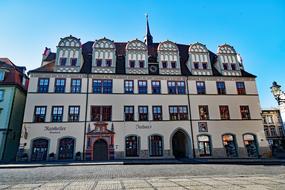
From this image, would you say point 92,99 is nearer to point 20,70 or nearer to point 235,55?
point 20,70

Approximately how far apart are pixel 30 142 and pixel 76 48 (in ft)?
44.7

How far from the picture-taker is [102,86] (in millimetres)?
23359

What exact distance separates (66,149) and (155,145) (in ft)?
36.7

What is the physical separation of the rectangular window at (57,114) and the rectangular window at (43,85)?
272 cm

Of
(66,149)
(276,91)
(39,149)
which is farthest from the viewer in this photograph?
(66,149)

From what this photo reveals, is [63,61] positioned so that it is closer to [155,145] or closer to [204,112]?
[155,145]

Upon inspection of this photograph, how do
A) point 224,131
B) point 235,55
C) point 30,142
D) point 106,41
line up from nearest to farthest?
1. point 30,142
2. point 224,131
3. point 106,41
4. point 235,55

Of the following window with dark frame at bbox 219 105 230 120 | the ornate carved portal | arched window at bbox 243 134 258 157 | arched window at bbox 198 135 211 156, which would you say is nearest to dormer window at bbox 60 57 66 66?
the ornate carved portal

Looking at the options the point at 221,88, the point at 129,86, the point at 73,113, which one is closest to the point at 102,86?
the point at 129,86

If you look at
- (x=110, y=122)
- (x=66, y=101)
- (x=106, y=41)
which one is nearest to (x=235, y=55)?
(x=106, y=41)

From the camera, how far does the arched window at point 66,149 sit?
20688 mm

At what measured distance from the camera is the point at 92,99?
74.3ft

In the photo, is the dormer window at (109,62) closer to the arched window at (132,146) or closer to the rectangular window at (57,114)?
the rectangular window at (57,114)

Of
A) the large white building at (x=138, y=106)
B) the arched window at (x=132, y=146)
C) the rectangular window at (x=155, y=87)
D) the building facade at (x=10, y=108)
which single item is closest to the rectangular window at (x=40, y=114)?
the large white building at (x=138, y=106)
